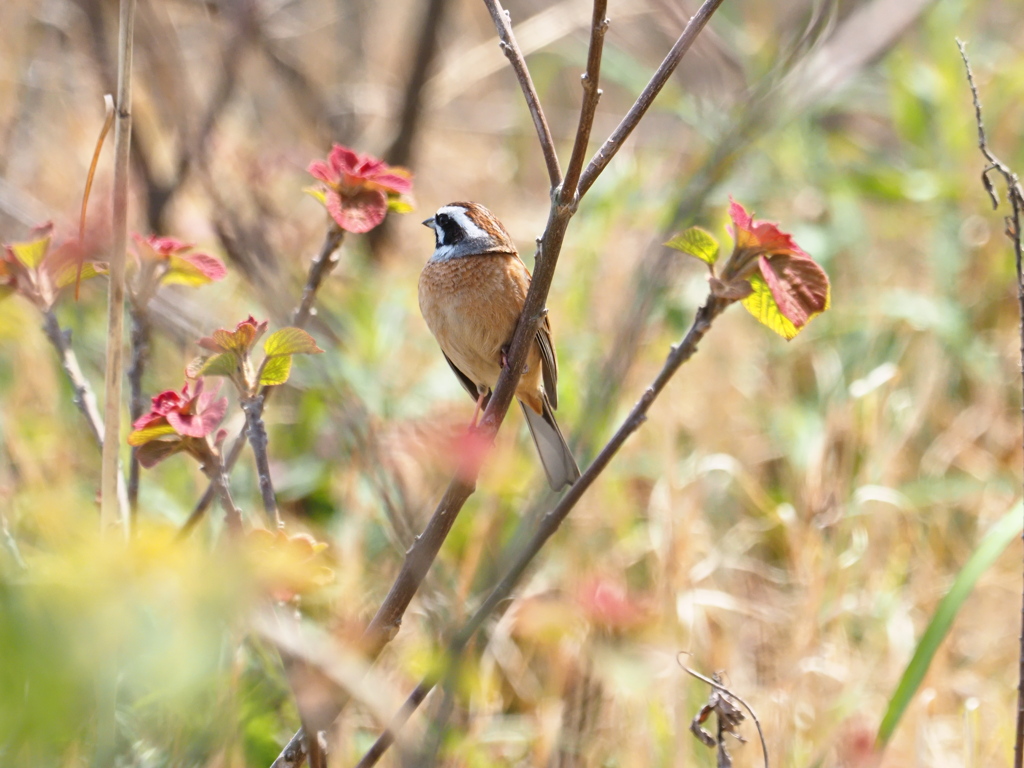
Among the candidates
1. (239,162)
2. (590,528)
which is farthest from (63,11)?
(590,528)

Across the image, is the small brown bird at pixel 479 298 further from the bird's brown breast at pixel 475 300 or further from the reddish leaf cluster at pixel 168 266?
the reddish leaf cluster at pixel 168 266

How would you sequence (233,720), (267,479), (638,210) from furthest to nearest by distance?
(638,210)
(233,720)
(267,479)

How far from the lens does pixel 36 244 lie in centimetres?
134

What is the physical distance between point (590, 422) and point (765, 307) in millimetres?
371

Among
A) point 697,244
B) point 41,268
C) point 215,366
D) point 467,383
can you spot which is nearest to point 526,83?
point 697,244

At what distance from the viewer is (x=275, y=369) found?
1245mm

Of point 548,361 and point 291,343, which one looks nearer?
point 291,343

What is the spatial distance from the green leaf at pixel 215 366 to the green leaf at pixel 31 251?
0.31 m

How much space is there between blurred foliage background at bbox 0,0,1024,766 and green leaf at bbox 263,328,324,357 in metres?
0.07

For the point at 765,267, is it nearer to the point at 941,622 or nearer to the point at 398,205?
the point at 398,205

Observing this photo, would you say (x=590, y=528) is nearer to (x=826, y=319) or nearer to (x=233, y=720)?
(x=826, y=319)

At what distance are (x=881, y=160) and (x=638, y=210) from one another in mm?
1382

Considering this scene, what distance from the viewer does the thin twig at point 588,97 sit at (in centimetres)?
112

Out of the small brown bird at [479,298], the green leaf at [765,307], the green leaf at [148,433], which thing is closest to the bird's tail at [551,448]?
the small brown bird at [479,298]
